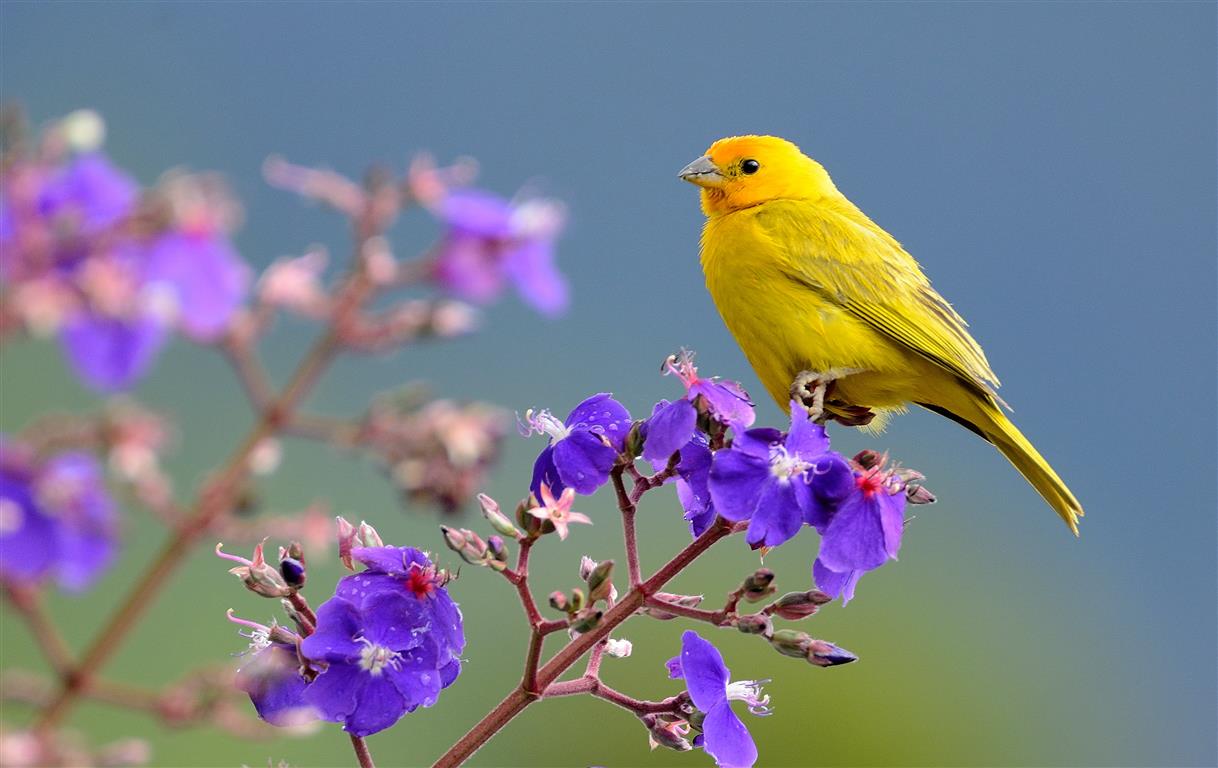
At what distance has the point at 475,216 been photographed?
5.44ft

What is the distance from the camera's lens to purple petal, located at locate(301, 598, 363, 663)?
2311 millimetres

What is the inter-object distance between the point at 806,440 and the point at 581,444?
0.44m

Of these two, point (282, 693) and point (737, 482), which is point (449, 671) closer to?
point (282, 693)

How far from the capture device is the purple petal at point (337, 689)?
236cm

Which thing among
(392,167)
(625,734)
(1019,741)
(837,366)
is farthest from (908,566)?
(392,167)

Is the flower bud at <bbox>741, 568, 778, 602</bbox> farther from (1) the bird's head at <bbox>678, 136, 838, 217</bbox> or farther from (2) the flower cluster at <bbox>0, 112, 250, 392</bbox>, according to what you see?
(1) the bird's head at <bbox>678, 136, 838, 217</bbox>

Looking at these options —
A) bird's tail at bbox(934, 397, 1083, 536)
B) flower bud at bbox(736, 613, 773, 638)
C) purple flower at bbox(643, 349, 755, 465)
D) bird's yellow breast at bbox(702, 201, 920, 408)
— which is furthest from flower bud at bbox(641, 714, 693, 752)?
bird's tail at bbox(934, 397, 1083, 536)

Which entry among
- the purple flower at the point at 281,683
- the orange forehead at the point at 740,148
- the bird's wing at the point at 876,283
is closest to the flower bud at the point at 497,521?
the purple flower at the point at 281,683

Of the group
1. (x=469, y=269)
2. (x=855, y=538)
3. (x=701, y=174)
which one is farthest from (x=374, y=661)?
(x=701, y=174)

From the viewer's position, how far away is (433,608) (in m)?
2.39

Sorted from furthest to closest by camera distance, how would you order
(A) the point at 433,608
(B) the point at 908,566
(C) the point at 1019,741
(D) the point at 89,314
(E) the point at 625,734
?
(B) the point at 908,566
(C) the point at 1019,741
(E) the point at 625,734
(A) the point at 433,608
(D) the point at 89,314

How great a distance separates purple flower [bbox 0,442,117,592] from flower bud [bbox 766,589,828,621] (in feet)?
4.85

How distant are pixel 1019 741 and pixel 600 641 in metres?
8.93

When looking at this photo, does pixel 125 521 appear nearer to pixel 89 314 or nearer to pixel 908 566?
pixel 89 314
